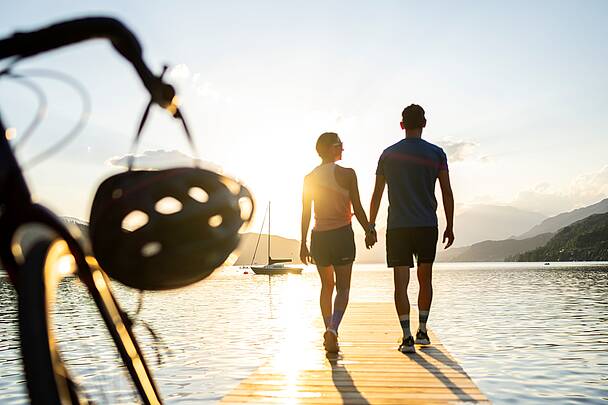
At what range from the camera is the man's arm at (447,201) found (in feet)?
24.1

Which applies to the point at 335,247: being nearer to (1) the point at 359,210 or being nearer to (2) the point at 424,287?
(1) the point at 359,210

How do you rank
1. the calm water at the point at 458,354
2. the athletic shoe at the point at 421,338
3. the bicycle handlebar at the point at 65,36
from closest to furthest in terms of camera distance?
the bicycle handlebar at the point at 65,36, the athletic shoe at the point at 421,338, the calm water at the point at 458,354

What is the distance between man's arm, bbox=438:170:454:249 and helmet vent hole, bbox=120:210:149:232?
6.37m

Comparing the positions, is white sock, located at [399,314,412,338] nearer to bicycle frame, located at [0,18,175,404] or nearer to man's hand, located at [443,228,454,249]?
man's hand, located at [443,228,454,249]

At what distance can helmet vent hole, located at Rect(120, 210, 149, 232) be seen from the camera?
1.19 meters

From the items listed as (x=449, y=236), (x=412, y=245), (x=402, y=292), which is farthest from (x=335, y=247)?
(x=449, y=236)

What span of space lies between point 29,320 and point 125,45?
55 centimetres

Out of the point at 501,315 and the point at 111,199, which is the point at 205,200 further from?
the point at 501,315

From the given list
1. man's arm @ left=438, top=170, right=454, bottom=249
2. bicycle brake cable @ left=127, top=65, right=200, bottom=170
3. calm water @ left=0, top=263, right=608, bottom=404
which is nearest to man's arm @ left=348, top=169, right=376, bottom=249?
man's arm @ left=438, top=170, right=454, bottom=249

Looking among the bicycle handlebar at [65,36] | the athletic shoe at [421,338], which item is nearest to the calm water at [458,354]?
the bicycle handlebar at [65,36]

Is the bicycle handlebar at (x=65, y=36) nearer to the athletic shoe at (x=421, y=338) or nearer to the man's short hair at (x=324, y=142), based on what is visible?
the man's short hair at (x=324, y=142)

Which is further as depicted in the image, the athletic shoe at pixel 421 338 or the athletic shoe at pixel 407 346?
the athletic shoe at pixel 421 338

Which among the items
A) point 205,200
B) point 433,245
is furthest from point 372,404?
point 205,200

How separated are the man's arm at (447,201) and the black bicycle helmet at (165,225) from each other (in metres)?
6.28
